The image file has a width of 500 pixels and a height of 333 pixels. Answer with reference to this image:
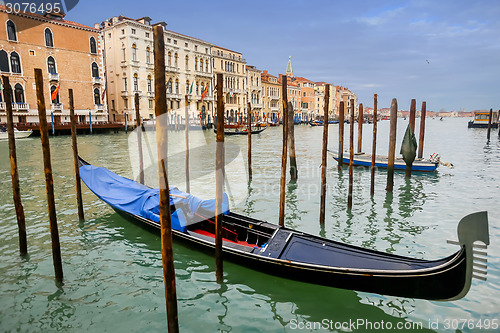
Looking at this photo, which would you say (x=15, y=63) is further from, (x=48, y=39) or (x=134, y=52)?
(x=134, y=52)

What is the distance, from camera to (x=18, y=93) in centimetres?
2192

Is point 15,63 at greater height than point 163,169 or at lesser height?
greater

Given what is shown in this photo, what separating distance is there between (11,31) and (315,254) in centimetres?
2664

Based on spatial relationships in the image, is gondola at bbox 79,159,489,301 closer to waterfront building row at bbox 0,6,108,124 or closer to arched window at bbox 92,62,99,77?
waterfront building row at bbox 0,6,108,124

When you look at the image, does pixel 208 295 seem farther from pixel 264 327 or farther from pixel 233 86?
pixel 233 86

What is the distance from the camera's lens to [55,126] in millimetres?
22750

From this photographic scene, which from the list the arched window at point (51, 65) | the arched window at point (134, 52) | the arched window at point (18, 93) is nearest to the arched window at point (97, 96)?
the arched window at point (51, 65)

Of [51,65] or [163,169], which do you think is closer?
[163,169]

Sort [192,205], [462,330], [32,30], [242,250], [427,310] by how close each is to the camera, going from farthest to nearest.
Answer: [32,30] → [192,205] → [242,250] → [427,310] → [462,330]

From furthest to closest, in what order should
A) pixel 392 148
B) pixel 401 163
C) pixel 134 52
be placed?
pixel 134 52, pixel 401 163, pixel 392 148

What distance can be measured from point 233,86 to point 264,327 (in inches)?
1598

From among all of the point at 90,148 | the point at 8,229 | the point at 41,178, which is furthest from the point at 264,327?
the point at 90,148

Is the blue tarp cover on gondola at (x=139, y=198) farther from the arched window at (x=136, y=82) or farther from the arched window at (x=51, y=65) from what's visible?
the arched window at (x=136, y=82)

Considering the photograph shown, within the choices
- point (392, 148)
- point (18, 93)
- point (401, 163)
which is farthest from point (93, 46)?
point (392, 148)
